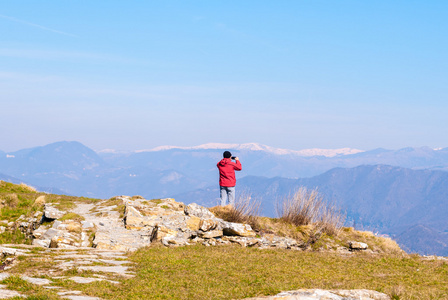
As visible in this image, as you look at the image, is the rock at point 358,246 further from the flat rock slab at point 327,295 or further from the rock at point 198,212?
the flat rock slab at point 327,295

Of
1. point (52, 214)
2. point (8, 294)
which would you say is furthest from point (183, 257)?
point (52, 214)

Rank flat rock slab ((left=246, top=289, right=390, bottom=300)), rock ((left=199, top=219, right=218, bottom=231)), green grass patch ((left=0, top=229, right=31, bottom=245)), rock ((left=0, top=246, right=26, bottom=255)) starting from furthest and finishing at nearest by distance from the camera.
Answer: green grass patch ((left=0, top=229, right=31, bottom=245))
rock ((left=199, top=219, right=218, bottom=231))
rock ((left=0, top=246, right=26, bottom=255))
flat rock slab ((left=246, top=289, right=390, bottom=300))

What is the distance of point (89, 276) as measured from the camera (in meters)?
12.6

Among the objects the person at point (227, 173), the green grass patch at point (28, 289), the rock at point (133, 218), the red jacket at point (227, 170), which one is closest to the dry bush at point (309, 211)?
the person at point (227, 173)

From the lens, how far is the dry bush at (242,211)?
81.8 feet

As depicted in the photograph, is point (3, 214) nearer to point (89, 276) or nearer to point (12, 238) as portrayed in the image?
point (12, 238)

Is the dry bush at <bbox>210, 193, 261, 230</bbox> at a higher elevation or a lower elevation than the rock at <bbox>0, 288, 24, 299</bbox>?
lower

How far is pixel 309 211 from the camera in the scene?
26.2m

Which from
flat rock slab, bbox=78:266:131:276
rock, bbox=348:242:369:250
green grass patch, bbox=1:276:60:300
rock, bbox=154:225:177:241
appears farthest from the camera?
rock, bbox=348:242:369:250

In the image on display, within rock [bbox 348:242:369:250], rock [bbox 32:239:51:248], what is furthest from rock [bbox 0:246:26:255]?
rock [bbox 348:242:369:250]

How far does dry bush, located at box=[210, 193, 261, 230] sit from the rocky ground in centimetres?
103

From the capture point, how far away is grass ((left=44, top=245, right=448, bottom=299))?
11.3 metres

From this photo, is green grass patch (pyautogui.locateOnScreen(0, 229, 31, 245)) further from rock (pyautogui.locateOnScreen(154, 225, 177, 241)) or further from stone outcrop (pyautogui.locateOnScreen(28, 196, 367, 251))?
rock (pyautogui.locateOnScreen(154, 225, 177, 241))

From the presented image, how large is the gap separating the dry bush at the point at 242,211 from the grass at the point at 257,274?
16.9ft
